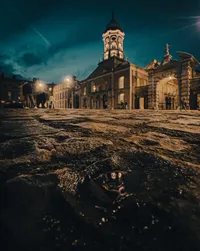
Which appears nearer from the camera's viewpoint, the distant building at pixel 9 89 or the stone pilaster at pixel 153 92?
the stone pilaster at pixel 153 92

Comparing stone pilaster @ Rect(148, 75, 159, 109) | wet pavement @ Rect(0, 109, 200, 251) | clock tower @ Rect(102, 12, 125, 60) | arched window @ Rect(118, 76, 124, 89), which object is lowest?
wet pavement @ Rect(0, 109, 200, 251)

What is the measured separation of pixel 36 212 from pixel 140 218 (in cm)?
53

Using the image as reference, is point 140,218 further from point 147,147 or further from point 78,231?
point 147,147

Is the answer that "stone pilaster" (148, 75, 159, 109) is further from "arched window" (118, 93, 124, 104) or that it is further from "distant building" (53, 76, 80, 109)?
"distant building" (53, 76, 80, 109)

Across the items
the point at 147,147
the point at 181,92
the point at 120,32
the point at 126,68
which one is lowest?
the point at 147,147

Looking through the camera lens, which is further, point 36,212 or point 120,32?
point 120,32

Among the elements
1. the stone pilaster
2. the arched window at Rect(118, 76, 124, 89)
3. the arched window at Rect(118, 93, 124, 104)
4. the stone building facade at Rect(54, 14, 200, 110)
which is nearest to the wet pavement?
the stone building facade at Rect(54, 14, 200, 110)

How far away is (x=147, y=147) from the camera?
1.65 metres

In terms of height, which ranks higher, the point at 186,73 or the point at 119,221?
the point at 186,73

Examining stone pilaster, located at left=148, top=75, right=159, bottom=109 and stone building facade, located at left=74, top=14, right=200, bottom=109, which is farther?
stone pilaster, located at left=148, top=75, right=159, bottom=109

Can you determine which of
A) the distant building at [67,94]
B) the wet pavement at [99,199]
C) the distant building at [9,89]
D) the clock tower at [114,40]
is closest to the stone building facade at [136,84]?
the clock tower at [114,40]

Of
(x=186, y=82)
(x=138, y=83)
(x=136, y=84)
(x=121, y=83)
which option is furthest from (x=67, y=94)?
(x=186, y=82)

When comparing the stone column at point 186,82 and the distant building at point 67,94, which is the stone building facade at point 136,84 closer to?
the stone column at point 186,82

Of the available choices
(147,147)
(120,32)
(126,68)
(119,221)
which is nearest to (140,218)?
(119,221)
